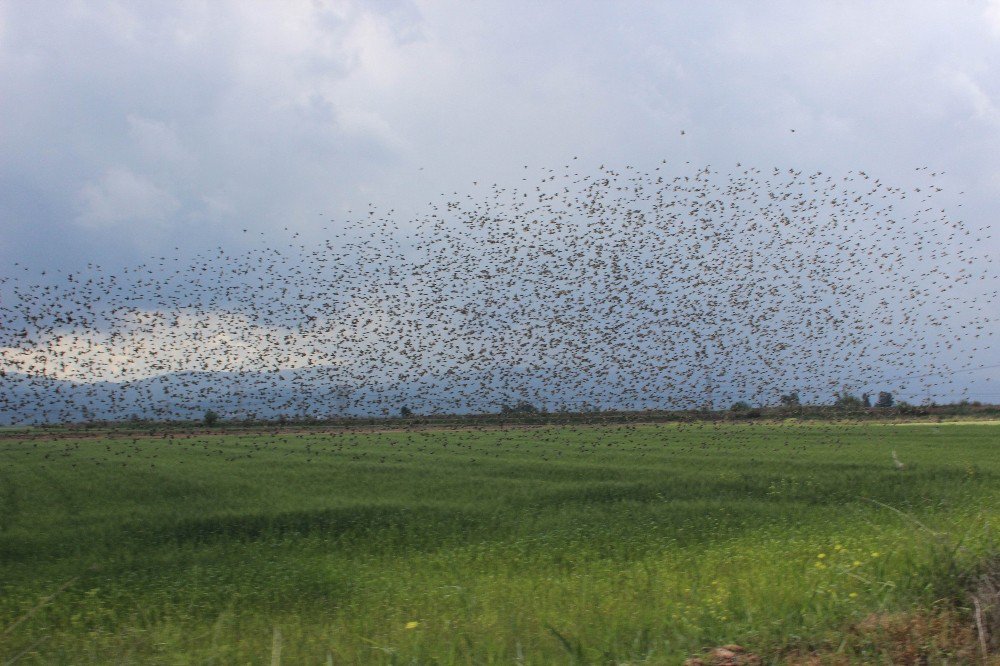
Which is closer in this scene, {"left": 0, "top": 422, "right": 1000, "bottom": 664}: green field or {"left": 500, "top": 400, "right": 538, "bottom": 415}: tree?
{"left": 0, "top": 422, "right": 1000, "bottom": 664}: green field

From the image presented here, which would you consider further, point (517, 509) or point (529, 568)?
point (517, 509)

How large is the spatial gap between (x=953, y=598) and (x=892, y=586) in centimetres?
49

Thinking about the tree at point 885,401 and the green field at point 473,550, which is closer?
the green field at point 473,550

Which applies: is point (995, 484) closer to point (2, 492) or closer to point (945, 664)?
point (945, 664)

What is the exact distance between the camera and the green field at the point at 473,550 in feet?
22.8

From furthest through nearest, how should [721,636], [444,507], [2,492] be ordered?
[2,492] < [444,507] < [721,636]

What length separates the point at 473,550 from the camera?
13.6 meters

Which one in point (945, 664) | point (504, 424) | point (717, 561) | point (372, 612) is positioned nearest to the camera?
point (945, 664)

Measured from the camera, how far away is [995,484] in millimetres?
19922

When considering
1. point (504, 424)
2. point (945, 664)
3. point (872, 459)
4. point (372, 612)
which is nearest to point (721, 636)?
point (945, 664)

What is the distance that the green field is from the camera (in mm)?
6961

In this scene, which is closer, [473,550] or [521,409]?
[473,550]

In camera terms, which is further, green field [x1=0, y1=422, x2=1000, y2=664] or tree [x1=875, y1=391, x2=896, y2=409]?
tree [x1=875, y1=391, x2=896, y2=409]

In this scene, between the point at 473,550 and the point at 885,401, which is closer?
the point at 473,550
